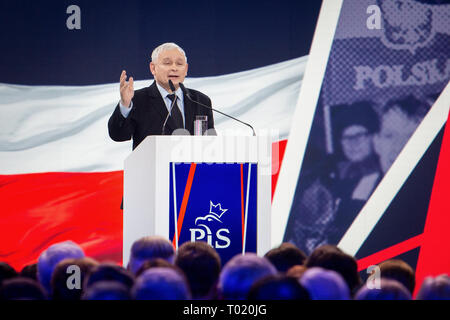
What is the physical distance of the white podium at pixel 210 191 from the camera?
3225mm

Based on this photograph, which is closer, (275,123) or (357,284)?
(357,284)

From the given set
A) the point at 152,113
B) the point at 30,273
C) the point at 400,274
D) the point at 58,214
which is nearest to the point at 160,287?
the point at 30,273

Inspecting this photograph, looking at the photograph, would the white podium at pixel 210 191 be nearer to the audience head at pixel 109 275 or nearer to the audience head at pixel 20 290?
the audience head at pixel 109 275

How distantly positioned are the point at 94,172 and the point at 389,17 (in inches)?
102

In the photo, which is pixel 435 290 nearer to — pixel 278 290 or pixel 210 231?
pixel 278 290

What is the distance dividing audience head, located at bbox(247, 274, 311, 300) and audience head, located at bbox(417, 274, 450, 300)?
0.39m

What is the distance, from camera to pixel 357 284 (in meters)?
2.50

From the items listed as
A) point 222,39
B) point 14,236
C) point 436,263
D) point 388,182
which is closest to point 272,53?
point 222,39

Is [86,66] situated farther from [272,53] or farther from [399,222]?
[399,222]

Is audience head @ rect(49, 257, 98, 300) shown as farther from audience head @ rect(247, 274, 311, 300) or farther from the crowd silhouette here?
audience head @ rect(247, 274, 311, 300)

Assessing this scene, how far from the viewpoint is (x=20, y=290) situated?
217 cm

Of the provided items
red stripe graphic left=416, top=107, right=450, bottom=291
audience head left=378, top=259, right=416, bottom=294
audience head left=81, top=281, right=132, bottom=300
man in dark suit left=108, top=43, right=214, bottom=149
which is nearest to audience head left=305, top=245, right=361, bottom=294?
audience head left=378, top=259, right=416, bottom=294

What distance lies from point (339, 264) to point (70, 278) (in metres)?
1.01
